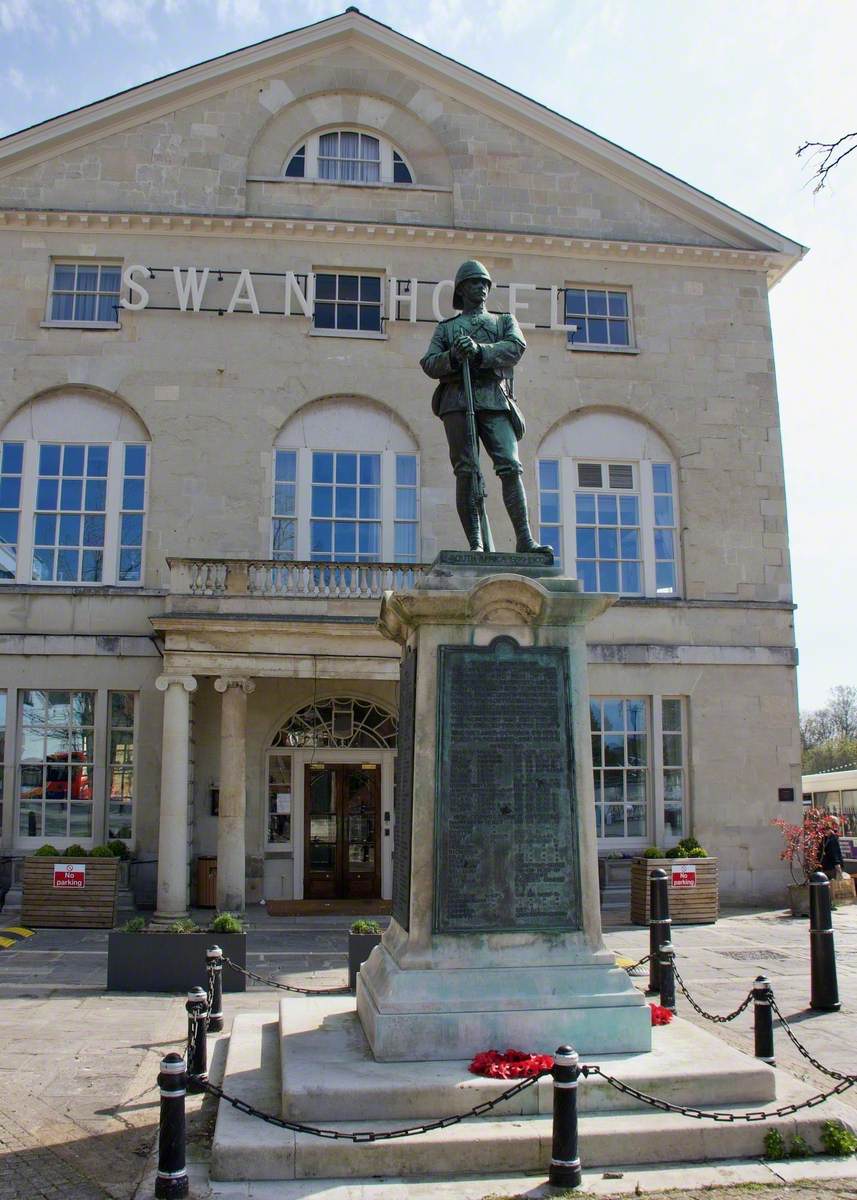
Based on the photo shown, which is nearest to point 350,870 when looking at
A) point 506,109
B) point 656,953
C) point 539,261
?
point 656,953

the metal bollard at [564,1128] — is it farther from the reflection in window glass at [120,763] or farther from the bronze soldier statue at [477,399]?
the reflection in window glass at [120,763]

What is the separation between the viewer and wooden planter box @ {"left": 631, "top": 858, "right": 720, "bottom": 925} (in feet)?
61.7

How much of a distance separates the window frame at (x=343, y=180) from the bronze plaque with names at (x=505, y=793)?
1792 cm

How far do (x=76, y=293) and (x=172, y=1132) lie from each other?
1985cm

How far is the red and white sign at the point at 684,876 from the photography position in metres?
19.0

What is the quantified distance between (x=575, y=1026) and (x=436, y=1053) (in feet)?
3.07

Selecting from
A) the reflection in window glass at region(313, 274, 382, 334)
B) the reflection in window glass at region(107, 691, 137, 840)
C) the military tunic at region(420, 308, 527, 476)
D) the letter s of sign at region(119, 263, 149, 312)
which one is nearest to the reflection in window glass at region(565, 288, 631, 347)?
the reflection in window glass at region(313, 274, 382, 334)

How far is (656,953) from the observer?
10789mm

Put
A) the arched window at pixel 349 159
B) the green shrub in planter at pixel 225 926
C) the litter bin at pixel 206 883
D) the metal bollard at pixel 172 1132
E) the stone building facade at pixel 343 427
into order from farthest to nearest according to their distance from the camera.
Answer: the arched window at pixel 349 159
the stone building facade at pixel 343 427
the litter bin at pixel 206 883
the green shrub in planter at pixel 225 926
the metal bollard at pixel 172 1132

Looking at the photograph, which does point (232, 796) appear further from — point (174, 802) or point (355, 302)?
point (355, 302)

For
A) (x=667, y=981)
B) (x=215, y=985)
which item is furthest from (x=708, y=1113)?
(x=215, y=985)

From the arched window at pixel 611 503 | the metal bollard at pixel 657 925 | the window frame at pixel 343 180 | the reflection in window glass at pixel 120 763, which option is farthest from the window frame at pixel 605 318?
the metal bollard at pixel 657 925

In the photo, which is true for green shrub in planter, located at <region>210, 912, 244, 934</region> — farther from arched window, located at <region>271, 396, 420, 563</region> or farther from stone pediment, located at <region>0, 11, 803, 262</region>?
stone pediment, located at <region>0, 11, 803, 262</region>

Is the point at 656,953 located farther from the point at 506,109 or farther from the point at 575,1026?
the point at 506,109
